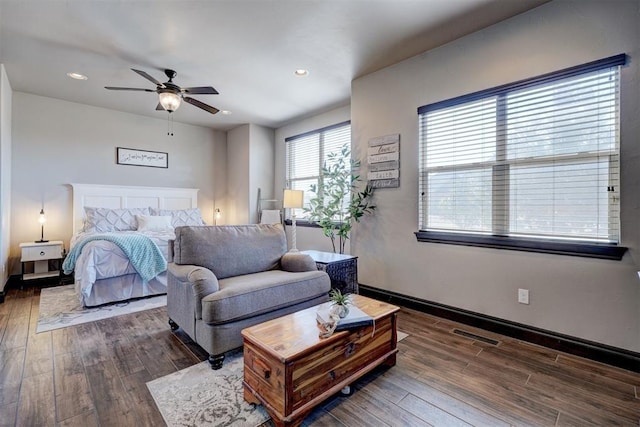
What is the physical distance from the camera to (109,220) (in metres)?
4.52

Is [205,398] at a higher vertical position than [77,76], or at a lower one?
lower

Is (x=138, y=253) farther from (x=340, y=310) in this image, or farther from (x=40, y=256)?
(x=340, y=310)

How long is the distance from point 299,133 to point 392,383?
445 cm

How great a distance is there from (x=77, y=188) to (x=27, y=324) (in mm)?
2572

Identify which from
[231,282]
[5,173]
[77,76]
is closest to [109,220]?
[5,173]

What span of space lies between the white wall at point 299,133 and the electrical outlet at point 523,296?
2258 millimetres

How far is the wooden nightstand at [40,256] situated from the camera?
3.96m

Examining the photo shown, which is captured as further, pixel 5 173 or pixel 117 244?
pixel 5 173

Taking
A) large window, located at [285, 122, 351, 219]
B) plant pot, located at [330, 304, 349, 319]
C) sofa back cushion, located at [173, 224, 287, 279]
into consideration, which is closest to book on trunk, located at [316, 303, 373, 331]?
plant pot, located at [330, 304, 349, 319]

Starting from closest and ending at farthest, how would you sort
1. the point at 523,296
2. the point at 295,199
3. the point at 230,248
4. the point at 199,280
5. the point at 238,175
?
the point at 199,280 → the point at 523,296 → the point at 230,248 → the point at 295,199 → the point at 238,175

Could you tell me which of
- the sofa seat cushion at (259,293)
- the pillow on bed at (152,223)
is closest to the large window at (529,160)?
the sofa seat cushion at (259,293)

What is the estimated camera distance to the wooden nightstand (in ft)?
13.0

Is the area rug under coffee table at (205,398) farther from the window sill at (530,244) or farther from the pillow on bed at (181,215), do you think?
the pillow on bed at (181,215)

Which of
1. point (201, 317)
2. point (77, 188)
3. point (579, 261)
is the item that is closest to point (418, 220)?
point (579, 261)
